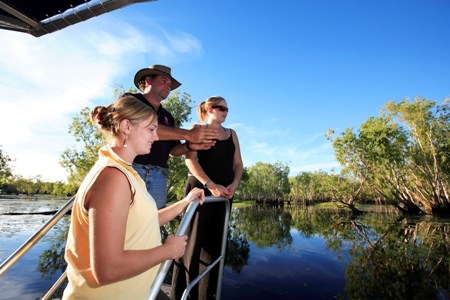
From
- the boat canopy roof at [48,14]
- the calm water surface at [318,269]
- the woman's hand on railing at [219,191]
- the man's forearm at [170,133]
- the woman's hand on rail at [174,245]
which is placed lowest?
the calm water surface at [318,269]

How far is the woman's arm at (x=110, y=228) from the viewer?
3.01 ft

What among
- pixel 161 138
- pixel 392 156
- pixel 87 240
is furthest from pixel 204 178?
pixel 392 156

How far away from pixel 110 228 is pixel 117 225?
0.03m

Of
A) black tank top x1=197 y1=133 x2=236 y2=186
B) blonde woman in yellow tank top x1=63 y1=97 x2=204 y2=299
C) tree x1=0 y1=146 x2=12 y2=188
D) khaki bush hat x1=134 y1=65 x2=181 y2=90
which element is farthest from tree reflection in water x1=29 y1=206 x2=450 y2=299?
tree x1=0 y1=146 x2=12 y2=188

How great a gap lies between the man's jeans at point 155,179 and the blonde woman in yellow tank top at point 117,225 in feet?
3.76

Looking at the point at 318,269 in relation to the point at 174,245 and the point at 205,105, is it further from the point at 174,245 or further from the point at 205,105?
the point at 174,245

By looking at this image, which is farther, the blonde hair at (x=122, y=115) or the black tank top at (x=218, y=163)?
the black tank top at (x=218, y=163)

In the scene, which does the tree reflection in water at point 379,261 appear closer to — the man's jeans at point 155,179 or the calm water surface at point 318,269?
the calm water surface at point 318,269

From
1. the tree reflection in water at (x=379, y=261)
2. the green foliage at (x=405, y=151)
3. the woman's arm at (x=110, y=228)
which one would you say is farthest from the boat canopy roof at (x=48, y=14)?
the green foliage at (x=405, y=151)

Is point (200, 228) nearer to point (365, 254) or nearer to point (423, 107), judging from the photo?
point (365, 254)

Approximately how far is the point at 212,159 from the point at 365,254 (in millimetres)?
9932

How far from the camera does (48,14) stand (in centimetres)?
484

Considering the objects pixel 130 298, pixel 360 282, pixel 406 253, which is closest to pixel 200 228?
pixel 130 298

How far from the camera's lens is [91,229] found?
0.92 meters
